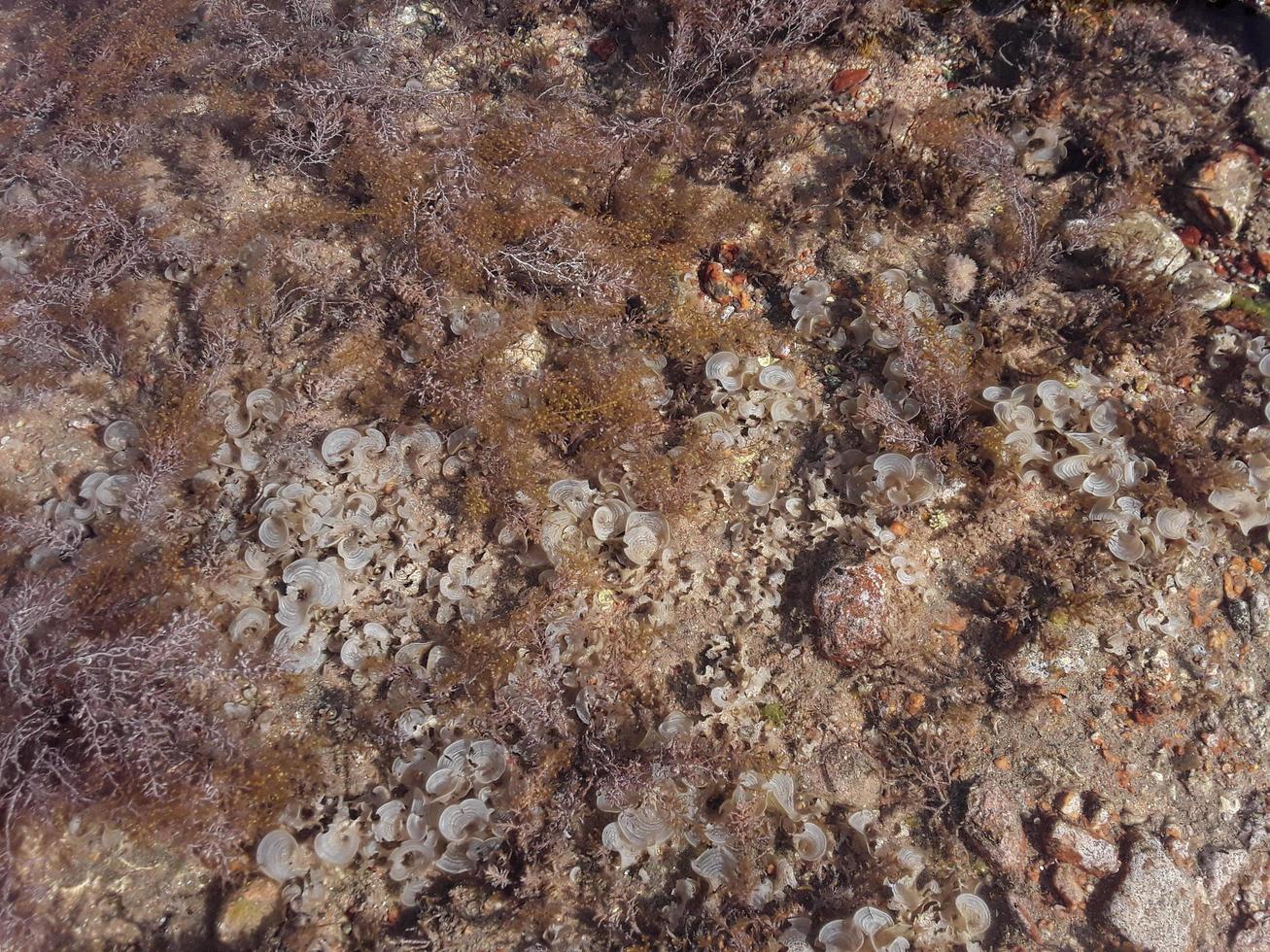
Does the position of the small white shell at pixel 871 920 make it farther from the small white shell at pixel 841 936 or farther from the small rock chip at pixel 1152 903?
the small rock chip at pixel 1152 903

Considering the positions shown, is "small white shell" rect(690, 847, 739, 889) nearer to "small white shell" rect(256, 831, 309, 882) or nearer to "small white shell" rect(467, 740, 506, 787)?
"small white shell" rect(467, 740, 506, 787)

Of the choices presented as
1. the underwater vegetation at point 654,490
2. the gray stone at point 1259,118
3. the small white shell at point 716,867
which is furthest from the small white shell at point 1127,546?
the gray stone at point 1259,118

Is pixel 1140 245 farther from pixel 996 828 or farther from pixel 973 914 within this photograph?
pixel 973 914

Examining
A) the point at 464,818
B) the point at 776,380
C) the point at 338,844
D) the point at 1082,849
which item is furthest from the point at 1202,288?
the point at 338,844

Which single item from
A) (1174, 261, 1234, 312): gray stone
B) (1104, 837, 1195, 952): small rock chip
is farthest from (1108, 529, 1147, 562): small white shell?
(1174, 261, 1234, 312): gray stone

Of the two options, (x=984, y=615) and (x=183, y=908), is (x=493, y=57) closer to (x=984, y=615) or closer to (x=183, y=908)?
(x=984, y=615)

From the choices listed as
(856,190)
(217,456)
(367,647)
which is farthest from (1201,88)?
(217,456)

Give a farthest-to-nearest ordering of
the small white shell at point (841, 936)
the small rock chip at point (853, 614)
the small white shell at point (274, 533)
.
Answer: the small white shell at point (274, 533) → the small rock chip at point (853, 614) → the small white shell at point (841, 936)
